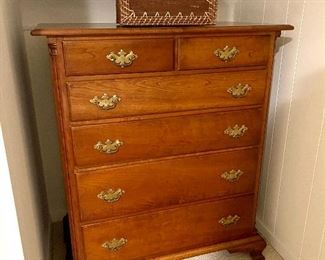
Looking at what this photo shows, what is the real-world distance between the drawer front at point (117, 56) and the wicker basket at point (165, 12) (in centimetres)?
11

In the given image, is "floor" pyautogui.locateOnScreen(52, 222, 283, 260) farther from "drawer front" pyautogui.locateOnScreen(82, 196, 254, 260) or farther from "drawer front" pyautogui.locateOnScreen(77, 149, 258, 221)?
"drawer front" pyautogui.locateOnScreen(77, 149, 258, 221)

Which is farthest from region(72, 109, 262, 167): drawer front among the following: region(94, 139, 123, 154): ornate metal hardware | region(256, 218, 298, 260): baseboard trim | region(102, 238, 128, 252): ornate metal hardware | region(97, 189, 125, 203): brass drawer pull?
region(256, 218, 298, 260): baseboard trim

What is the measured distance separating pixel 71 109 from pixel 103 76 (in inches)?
6.2

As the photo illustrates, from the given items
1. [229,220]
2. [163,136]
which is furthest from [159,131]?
[229,220]

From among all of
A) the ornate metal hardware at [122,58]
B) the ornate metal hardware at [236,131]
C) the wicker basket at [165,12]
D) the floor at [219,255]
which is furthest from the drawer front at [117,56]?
the floor at [219,255]

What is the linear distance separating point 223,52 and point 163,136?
40 cm

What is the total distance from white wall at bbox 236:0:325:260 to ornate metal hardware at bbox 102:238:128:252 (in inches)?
32.2

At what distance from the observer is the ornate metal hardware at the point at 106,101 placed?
109cm

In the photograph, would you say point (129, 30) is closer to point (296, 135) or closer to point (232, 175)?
point (232, 175)

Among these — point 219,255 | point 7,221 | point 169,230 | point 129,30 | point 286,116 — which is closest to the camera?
point 7,221

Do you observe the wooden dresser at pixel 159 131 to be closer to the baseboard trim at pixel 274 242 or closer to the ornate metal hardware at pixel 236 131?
the ornate metal hardware at pixel 236 131

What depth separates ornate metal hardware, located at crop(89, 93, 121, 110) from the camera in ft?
3.56

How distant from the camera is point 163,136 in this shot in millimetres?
1224

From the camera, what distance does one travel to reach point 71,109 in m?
1.07
